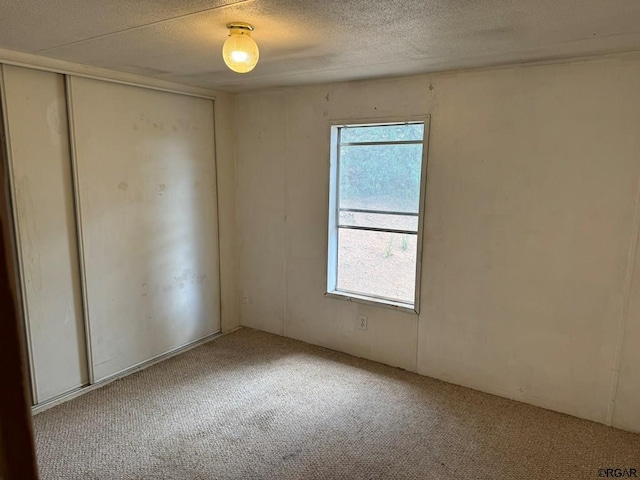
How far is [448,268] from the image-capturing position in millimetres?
3121

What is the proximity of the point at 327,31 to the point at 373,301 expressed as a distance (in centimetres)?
208

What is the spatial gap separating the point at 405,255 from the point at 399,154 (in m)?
0.77

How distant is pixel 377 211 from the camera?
3.44 meters

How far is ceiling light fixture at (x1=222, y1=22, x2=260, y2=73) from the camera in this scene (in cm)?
194

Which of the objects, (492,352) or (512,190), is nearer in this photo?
(512,190)

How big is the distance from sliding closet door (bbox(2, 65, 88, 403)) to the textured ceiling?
0.30 metres

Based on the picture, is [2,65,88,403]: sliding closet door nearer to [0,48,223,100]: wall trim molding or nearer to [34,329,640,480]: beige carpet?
[0,48,223,100]: wall trim molding

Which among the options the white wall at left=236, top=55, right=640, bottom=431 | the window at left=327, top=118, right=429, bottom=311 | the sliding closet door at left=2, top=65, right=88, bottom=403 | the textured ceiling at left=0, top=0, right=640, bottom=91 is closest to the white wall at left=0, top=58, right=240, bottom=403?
the sliding closet door at left=2, top=65, right=88, bottom=403

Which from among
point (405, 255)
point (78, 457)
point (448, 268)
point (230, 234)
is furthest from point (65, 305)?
point (448, 268)

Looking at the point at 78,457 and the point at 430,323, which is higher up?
the point at 430,323

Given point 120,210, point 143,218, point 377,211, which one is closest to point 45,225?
point 120,210

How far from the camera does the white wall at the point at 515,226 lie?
2553 mm

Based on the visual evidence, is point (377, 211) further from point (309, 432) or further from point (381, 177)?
point (309, 432)

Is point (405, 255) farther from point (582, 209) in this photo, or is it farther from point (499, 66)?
Answer: point (499, 66)
